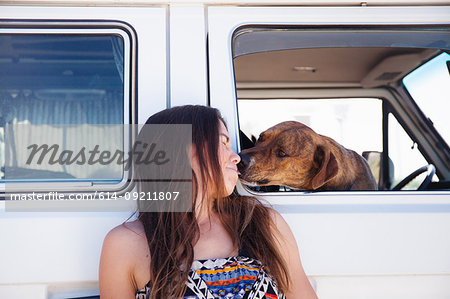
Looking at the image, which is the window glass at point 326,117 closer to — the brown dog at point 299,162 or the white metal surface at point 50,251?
the brown dog at point 299,162

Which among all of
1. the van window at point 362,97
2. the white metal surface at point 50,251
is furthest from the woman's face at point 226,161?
the van window at point 362,97

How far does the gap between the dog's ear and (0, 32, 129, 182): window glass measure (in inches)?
34.2

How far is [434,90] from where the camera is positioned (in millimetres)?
2844

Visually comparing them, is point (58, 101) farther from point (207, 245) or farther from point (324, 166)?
point (324, 166)

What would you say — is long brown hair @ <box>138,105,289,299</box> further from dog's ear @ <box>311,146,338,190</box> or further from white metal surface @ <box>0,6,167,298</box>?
dog's ear @ <box>311,146,338,190</box>

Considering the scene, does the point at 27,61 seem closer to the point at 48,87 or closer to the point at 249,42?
the point at 48,87

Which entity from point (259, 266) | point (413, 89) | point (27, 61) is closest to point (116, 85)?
point (27, 61)

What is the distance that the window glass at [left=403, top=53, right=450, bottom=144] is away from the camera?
8.64 ft

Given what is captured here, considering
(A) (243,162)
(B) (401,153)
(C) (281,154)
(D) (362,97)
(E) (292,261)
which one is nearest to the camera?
(E) (292,261)

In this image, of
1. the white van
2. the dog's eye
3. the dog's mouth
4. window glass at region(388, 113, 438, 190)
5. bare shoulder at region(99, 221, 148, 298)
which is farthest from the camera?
window glass at region(388, 113, 438, 190)

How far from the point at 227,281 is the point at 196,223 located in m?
0.26

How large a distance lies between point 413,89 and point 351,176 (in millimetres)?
1276

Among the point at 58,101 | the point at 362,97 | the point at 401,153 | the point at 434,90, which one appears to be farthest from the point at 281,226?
the point at 362,97

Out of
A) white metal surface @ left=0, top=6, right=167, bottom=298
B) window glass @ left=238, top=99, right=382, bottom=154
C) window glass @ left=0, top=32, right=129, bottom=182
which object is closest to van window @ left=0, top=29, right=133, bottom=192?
window glass @ left=0, top=32, right=129, bottom=182
